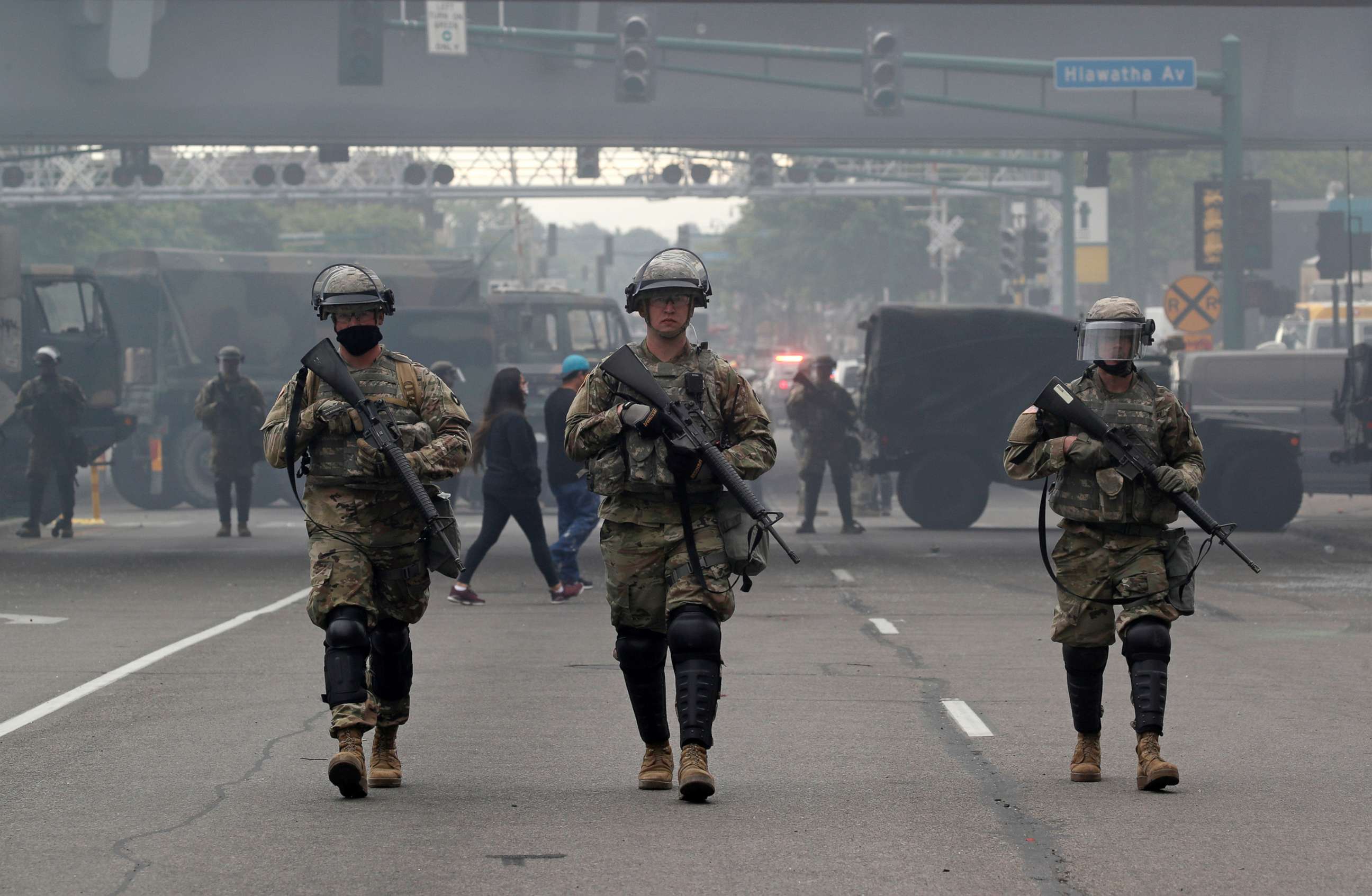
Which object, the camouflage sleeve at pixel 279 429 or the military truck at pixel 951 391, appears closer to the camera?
the camouflage sleeve at pixel 279 429

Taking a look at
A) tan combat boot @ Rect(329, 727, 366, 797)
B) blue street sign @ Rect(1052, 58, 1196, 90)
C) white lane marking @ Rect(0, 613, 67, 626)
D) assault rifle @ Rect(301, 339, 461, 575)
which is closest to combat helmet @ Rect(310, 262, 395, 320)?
assault rifle @ Rect(301, 339, 461, 575)

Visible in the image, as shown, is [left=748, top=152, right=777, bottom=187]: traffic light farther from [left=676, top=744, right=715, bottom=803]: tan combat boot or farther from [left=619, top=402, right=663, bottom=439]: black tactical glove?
[left=676, top=744, right=715, bottom=803]: tan combat boot

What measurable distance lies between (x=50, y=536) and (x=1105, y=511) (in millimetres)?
18463

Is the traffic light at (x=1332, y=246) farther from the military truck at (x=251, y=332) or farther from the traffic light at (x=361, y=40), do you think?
the traffic light at (x=361, y=40)

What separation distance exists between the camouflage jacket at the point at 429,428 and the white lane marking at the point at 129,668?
2409mm

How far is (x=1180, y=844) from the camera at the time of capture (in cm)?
655

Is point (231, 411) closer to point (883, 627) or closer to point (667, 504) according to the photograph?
point (883, 627)

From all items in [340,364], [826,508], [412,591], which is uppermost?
[340,364]

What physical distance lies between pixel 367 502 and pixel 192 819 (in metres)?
1.24

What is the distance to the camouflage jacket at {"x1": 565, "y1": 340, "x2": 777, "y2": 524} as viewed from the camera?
7.24 m

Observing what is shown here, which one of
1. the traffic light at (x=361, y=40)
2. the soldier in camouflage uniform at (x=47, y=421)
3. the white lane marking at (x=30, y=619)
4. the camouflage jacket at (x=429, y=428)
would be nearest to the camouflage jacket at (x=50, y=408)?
the soldier in camouflage uniform at (x=47, y=421)

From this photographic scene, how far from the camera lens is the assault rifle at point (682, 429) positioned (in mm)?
7148

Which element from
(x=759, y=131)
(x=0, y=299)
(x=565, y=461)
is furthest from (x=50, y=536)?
(x=759, y=131)

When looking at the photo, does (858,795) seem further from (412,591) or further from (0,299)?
(0,299)
